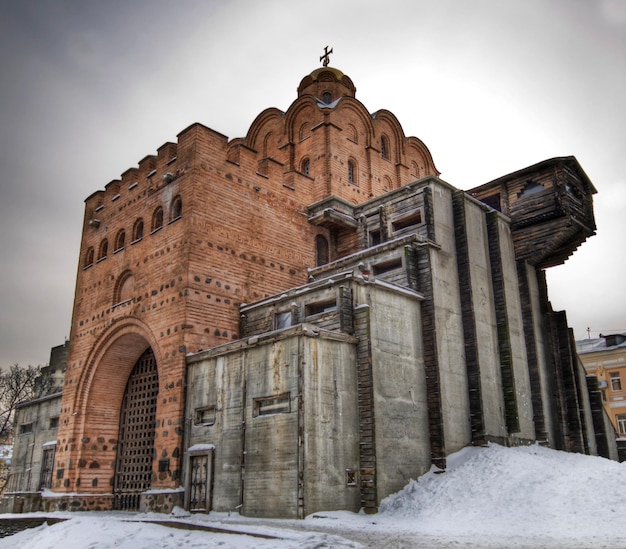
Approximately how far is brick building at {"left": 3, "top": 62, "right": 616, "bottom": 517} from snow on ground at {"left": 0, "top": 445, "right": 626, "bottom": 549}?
833mm

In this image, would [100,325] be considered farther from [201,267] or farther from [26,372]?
[26,372]

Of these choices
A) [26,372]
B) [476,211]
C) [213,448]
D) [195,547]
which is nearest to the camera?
[195,547]

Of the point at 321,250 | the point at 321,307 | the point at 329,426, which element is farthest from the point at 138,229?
the point at 329,426

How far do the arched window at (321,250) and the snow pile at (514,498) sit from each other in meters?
8.42

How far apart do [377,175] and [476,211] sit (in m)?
6.72

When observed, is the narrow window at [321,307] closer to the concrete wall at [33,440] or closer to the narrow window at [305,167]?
the narrow window at [305,167]

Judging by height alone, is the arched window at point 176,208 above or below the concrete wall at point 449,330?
above

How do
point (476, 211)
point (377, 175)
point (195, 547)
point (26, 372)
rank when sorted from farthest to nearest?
point (26, 372)
point (377, 175)
point (476, 211)
point (195, 547)

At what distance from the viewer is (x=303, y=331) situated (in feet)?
46.5

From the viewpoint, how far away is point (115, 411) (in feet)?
68.5

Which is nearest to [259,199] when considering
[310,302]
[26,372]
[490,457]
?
[310,302]

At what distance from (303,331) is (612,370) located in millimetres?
27025

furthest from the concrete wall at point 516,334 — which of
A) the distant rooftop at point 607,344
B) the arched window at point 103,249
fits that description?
the distant rooftop at point 607,344

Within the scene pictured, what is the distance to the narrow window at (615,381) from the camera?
3428cm
